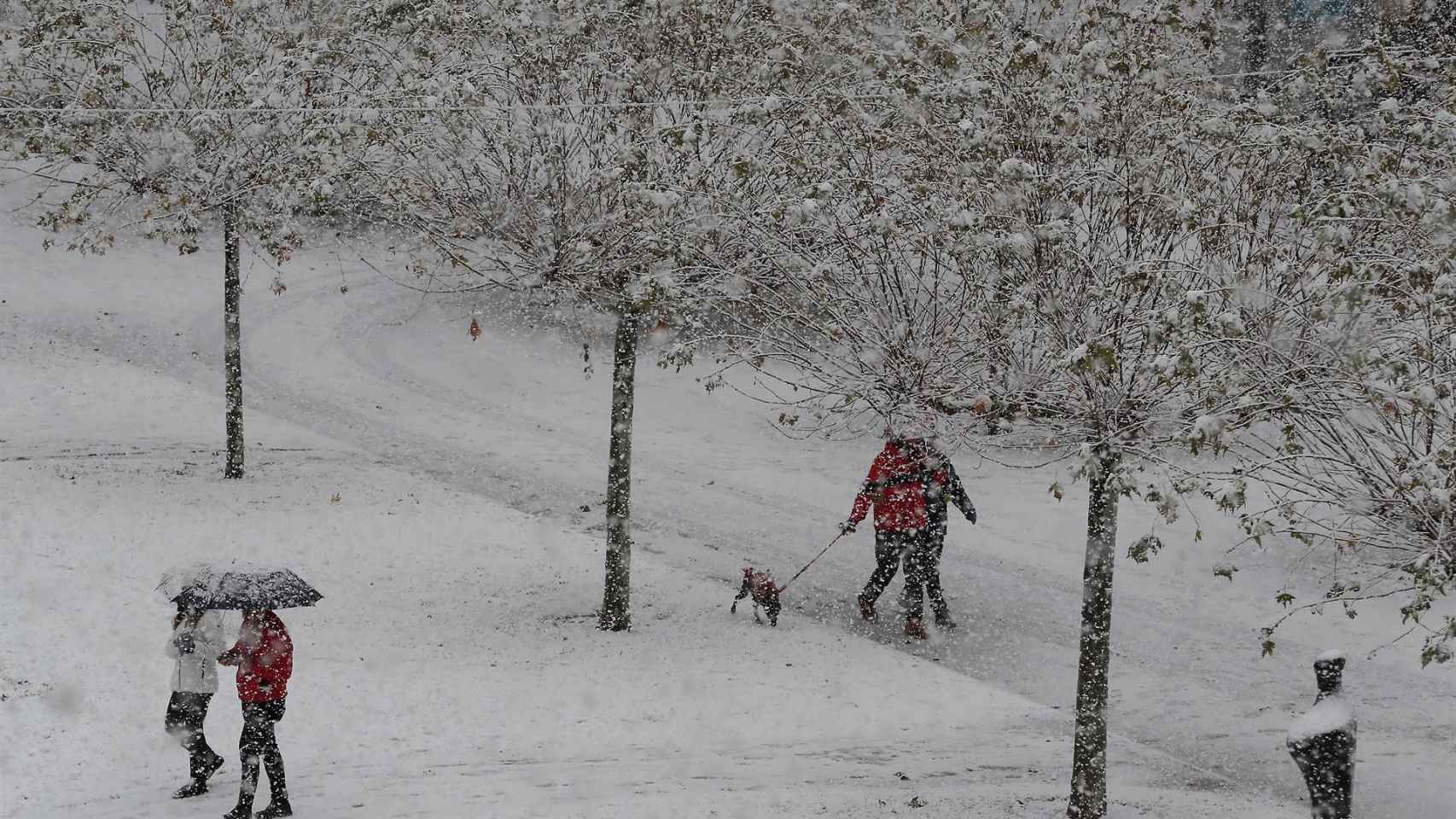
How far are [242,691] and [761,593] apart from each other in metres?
4.98

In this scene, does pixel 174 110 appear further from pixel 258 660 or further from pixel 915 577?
pixel 915 577

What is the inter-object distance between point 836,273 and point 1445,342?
3551mm

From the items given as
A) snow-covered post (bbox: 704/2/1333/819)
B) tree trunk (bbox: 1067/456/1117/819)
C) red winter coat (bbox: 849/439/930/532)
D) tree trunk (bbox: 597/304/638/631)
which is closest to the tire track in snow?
red winter coat (bbox: 849/439/930/532)

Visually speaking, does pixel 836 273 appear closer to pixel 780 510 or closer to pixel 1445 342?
pixel 1445 342

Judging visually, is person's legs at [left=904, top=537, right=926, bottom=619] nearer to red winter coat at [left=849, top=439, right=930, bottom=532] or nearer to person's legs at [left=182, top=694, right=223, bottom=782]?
red winter coat at [left=849, top=439, right=930, bottom=532]

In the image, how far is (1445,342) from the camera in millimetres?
6188

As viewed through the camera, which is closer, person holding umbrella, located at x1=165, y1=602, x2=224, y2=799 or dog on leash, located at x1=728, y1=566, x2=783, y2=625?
person holding umbrella, located at x1=165, y1=602, x2=224, y2=799

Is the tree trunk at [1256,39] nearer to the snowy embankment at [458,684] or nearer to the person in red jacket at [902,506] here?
the person in red jacket at [902,506]

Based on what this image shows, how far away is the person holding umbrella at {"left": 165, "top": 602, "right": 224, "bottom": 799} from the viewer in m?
8.09

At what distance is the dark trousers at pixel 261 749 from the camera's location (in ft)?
25.1

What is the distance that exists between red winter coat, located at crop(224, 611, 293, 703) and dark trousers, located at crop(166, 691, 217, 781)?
55 centimetres

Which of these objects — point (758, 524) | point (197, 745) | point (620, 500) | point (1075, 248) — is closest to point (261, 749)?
point (197, 745)

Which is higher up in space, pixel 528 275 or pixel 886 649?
pixel 528 275

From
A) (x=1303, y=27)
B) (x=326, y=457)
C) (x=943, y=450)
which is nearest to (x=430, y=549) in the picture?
(x=326, y=457)
